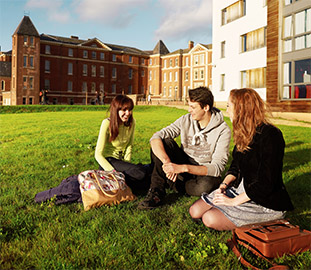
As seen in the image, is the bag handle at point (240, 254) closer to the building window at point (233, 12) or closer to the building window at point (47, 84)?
the building window at point (233, 12)

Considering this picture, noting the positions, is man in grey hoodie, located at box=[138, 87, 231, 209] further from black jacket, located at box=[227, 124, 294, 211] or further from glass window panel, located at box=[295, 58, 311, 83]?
glass window panel, located at box=[295, 58, 311, 83]

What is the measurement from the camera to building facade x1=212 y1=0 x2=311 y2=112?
1800cm

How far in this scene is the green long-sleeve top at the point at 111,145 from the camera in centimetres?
460

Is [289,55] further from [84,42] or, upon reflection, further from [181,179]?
[84,42]

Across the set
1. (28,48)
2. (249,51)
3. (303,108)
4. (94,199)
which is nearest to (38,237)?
(94,199)

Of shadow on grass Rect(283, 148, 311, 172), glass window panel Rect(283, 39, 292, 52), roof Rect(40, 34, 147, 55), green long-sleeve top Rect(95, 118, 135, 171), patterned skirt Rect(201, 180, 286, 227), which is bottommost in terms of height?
patterned skirt Rect(201, 180, 286, 227)

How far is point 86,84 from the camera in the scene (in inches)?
2402

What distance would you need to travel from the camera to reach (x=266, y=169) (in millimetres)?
2809

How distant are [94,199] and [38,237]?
946mm

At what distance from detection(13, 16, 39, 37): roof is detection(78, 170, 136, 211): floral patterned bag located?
55.1 m

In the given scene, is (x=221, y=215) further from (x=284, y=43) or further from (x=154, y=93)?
(x=154, y=93)

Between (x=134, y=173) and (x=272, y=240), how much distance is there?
7.94ft

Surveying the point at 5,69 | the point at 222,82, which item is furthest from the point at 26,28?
the point at 222,82

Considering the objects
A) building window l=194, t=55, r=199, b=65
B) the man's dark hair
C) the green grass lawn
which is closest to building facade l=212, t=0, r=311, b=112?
the green grass lawn
